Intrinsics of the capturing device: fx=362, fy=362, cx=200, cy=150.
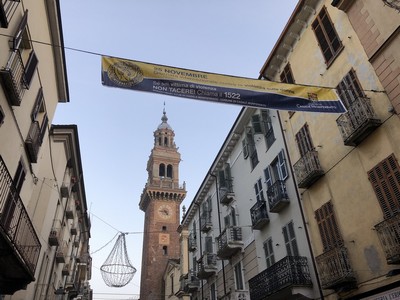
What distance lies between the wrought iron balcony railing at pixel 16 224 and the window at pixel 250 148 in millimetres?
13139

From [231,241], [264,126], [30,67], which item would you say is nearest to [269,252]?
[231,241]

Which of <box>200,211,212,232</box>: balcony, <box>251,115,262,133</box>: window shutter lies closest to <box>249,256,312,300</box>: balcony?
<box>251,115,262,133</box>: window shutter

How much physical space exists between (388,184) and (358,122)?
230cm

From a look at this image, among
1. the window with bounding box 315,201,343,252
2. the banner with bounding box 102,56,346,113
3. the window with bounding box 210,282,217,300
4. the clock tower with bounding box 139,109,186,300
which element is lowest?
the window with bounding box 315,201,343,252

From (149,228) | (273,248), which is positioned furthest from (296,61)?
(149,228)

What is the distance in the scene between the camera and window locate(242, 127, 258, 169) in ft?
71.6

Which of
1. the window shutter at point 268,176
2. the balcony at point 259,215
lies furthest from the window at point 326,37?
the balcony at point 259,215

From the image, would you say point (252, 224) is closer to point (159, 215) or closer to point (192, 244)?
point (192, 244)

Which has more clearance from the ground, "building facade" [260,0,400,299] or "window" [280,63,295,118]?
"window" [280,63,295,118]

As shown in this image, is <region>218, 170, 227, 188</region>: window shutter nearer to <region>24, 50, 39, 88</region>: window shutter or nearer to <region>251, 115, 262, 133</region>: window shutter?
<region>251, 115, 262, 133</region>: window shutter

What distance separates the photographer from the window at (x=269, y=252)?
58.4 ft

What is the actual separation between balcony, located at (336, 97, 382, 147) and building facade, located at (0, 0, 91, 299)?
9.82 m

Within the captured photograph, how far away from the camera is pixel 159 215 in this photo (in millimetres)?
61125

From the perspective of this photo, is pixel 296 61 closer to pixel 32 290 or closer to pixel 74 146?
pixel 74 146
